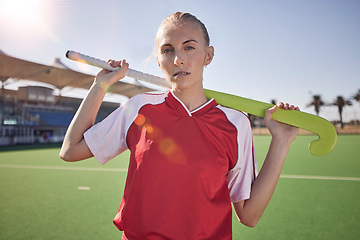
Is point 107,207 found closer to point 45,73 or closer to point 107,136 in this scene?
point 107,136

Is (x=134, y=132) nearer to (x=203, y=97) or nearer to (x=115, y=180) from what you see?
(x=203, y=97)

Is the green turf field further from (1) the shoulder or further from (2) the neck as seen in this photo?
(2) the neck

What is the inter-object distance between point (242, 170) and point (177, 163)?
323 millimetres

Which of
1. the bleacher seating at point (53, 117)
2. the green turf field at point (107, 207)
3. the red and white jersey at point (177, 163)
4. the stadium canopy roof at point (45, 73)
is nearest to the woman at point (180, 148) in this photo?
the red and white jersey at point (177, 163)

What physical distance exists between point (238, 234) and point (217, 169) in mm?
2576

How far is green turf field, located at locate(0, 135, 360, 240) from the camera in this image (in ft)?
11.1

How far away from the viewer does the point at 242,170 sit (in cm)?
124

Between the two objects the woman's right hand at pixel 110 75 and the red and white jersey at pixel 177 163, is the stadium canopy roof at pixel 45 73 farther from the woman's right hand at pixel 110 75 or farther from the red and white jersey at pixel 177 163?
the red and white jersey at pixel 177 163

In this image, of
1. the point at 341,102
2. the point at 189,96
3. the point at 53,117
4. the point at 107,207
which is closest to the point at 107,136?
the point at 189,96

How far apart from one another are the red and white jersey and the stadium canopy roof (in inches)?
928

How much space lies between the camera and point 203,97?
4.37ft

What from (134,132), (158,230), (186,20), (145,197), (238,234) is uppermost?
(186,20)

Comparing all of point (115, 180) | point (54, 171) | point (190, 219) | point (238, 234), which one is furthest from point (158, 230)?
point (54, 171)

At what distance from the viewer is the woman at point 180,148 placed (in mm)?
1063
